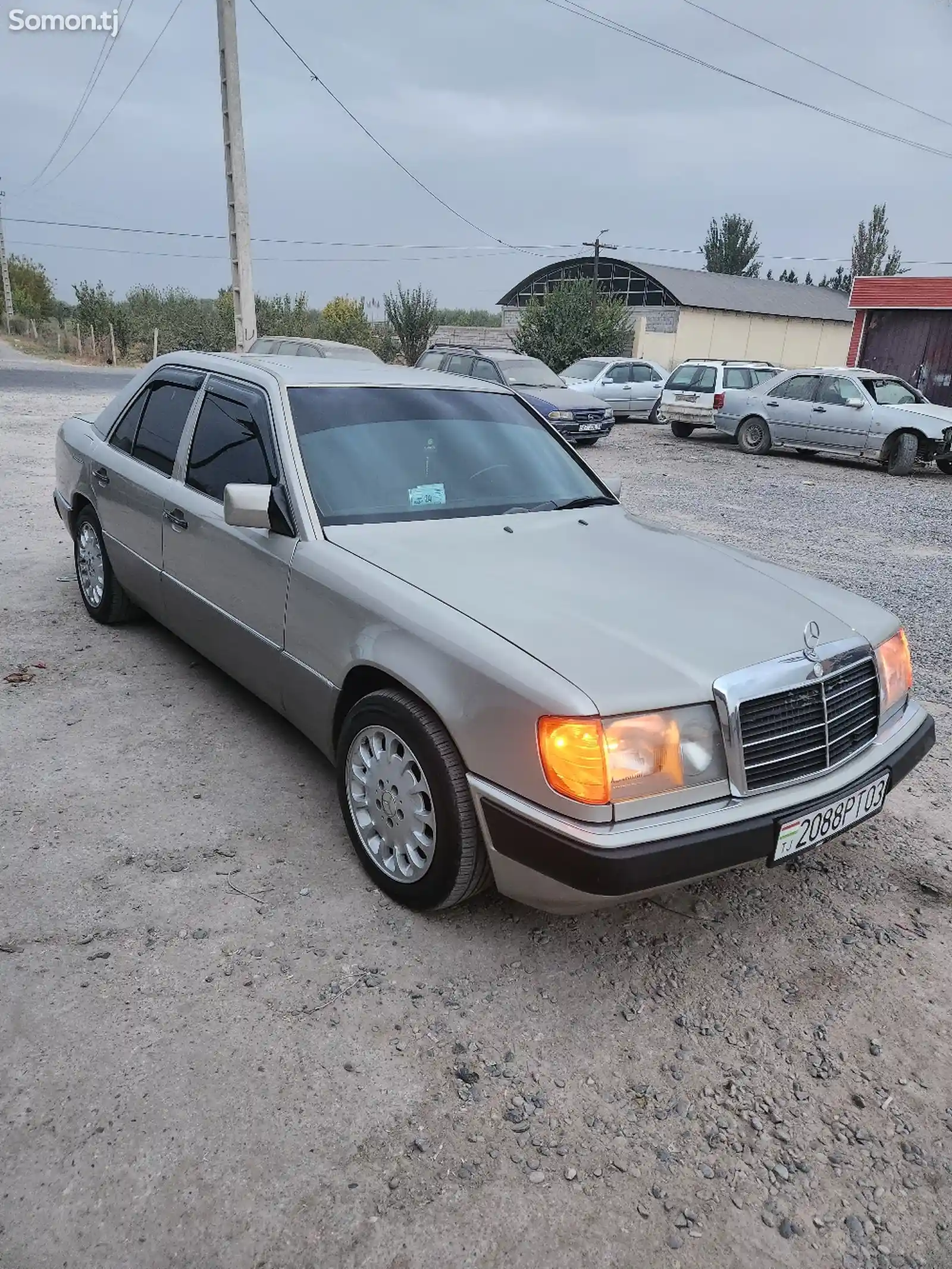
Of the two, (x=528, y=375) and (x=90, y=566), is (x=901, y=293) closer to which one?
(x=528, y=375)

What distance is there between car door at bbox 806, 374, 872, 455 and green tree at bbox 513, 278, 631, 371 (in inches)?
627

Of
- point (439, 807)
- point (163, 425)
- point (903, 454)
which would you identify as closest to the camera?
point (439, 807)

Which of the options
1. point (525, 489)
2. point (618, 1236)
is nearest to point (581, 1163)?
point (618, 1236)

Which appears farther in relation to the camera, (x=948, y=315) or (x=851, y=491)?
(x=948, y=315)

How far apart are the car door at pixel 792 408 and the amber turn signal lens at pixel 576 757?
1461 cm

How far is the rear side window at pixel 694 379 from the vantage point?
18.0m

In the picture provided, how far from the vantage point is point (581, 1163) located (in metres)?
2.07

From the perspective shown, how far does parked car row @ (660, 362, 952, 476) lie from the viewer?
1402 centimetres

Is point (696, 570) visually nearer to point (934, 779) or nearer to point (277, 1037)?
point (934, 779)

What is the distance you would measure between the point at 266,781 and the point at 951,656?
4.37 metres

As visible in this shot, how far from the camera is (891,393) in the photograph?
48.1 ft

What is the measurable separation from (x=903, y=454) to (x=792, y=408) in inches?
89.2

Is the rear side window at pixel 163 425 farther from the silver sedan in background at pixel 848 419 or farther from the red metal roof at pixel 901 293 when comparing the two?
the red metal roof at pixel 901 293

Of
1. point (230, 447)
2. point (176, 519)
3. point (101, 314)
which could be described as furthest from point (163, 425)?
point (101, 314)
